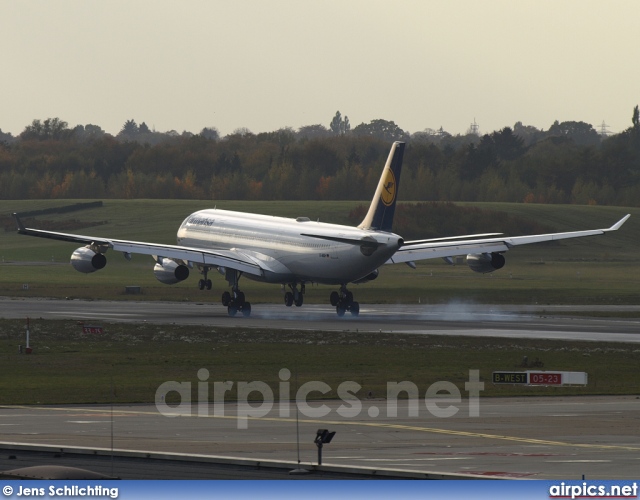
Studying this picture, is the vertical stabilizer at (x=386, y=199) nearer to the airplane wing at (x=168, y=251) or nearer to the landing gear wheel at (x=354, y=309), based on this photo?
the landing gear wheel at (x=354, y=309)

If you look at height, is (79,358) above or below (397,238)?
below

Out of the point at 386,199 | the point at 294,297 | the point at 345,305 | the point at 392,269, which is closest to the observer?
the point at 386,199

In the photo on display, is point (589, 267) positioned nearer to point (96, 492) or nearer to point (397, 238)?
point (397, 238)

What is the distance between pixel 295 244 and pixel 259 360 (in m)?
24.8

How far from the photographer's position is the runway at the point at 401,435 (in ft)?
95.8

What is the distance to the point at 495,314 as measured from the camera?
8006 centimetres

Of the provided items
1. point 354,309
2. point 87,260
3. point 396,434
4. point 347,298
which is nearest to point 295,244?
point 347,298

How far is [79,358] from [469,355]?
54.2ft

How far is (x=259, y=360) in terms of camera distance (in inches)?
2144

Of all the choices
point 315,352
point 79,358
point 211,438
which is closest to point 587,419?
point 211,438

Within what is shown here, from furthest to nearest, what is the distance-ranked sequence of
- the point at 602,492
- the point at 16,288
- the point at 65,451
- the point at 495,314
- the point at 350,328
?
the point at 16,288 → the point at 495,314 → the point at 350,328 → the point at 65,451 → the point at 602,492

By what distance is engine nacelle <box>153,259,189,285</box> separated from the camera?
78.9m

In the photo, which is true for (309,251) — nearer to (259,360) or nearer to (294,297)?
(294,297)

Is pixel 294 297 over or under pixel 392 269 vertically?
over
